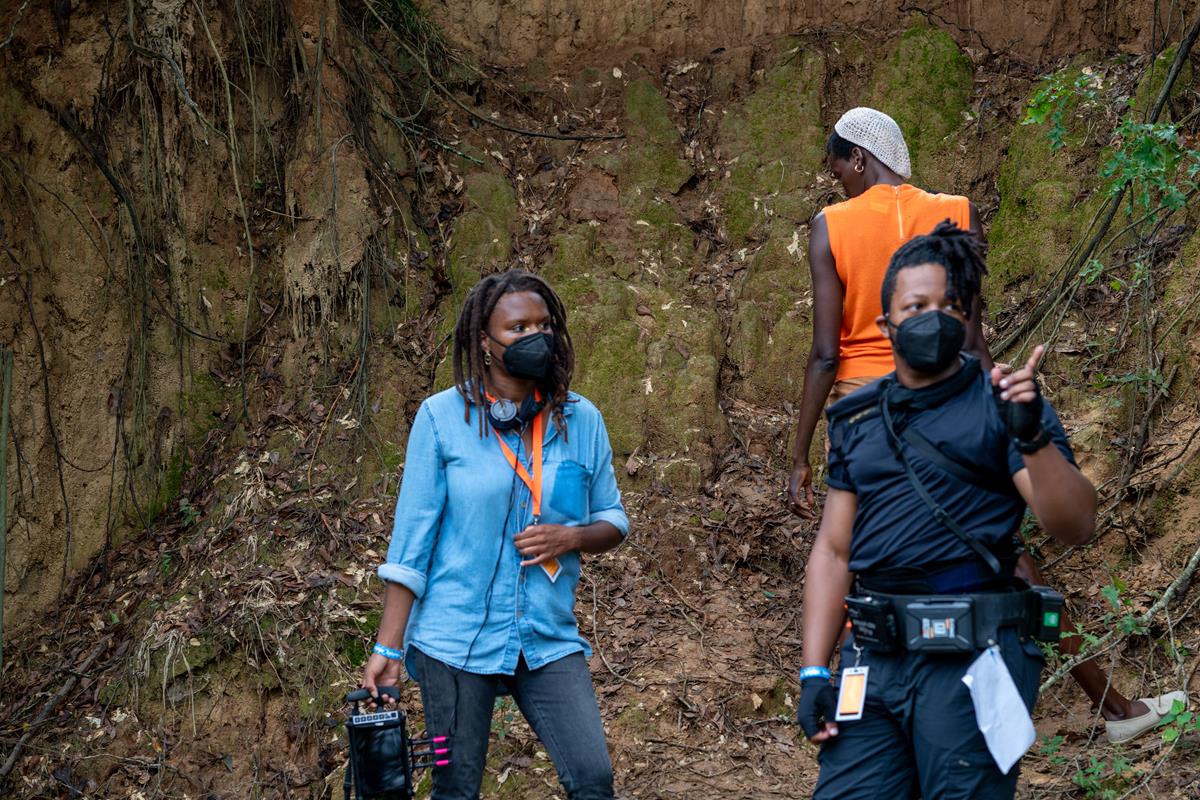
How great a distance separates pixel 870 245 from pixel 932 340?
1745 millimetres

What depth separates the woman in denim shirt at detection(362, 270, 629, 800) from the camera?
3.89 metres

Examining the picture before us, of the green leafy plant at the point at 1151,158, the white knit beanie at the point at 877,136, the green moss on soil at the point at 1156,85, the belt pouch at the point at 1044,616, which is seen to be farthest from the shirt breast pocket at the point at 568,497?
the green moss on soil at the point at 1156,85

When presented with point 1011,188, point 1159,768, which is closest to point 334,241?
point 1011,188

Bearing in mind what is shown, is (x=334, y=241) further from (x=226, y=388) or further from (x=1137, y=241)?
(x=1137, y=241)

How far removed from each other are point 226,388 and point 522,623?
18.6 ft

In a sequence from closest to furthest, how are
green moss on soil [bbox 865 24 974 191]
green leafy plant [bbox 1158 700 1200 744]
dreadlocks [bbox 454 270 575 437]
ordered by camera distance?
dreadlocks [bbox 454 270 575 437], green leafy plant [bbox 1158 700 1200 744], green moss on soil [bbox 865 24 974 191]

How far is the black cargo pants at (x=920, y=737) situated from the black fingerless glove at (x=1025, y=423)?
53 cm

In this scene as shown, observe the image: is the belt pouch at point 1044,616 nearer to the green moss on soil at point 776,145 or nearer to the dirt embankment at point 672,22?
the green moss on soil at point 776,145

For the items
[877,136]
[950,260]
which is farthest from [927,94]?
[950,260]

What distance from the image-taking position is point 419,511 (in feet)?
13.1

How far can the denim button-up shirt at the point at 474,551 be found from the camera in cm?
393

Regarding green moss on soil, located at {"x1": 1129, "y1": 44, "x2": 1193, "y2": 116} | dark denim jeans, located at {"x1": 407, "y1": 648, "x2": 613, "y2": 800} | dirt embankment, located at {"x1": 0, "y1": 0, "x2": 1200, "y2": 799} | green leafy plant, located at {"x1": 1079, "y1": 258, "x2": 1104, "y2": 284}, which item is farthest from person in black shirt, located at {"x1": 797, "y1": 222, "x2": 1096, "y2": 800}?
green moss on soil, located at {"x1": 1129, "y1": 44, "x2": 1193, "y2": 116}

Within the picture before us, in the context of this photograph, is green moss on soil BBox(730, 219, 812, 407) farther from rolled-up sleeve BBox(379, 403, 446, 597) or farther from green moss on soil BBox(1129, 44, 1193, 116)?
rolled-up sleeve BBox(379, 403, 446, 597)

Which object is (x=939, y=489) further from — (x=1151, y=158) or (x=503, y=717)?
(x=503, y=717)
